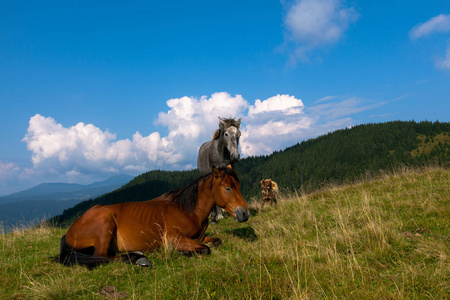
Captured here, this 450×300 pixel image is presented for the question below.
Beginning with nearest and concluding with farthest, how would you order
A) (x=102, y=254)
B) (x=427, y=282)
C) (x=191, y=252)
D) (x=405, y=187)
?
1. (x=427, y=282)
2. (x=102, y=254)
3. (x=191, y=252)
4. (x=405, y=187)

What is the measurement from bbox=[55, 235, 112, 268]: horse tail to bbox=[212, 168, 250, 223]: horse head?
2.64 metres

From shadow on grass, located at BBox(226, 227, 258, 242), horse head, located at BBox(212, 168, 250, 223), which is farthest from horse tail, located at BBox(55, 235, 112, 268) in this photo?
shadow on grass, located at BBox(226, 227, 258, 242)

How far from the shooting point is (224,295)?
3488mm

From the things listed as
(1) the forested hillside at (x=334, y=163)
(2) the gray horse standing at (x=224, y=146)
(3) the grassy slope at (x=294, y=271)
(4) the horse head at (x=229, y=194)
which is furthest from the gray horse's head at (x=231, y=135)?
(1) the forested hillside at (x=334, y=163)

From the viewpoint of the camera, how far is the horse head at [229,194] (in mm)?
5473

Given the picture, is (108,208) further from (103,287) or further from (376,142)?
(376,142)

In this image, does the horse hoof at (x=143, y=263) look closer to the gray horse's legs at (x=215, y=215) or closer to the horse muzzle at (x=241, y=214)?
the horse muzzle at (x=241, y=214)

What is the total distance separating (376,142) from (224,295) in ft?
725

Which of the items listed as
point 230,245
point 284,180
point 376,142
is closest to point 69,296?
point 230,245

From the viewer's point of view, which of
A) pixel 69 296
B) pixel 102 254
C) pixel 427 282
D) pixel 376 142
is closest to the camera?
pixel 427 282

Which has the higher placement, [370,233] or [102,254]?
[102,254]

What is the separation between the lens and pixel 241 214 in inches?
214

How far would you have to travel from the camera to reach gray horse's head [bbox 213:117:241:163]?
9.64 meters

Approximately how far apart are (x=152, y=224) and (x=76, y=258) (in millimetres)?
1602
